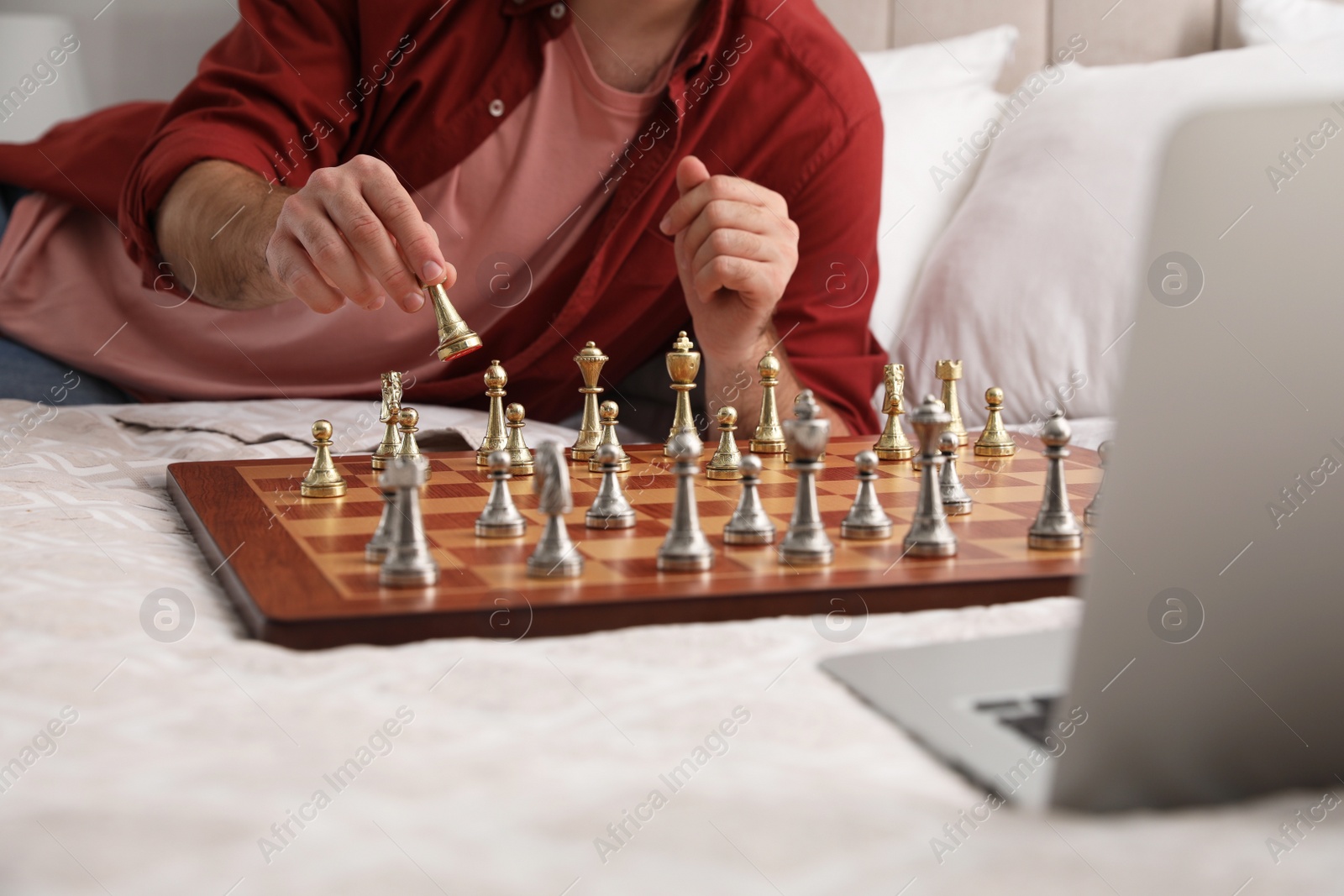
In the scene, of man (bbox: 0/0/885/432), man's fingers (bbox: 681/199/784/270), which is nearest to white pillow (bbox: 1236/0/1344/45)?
man (bbox: 0/0/885/432)

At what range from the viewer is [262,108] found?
6.23 feet

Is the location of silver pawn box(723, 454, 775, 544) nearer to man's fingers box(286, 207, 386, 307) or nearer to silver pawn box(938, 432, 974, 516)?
silver pawn box(938, 432, 974, 516)

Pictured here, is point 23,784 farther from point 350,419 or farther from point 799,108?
point 799,108

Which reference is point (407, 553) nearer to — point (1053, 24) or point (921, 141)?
point (921, 141)

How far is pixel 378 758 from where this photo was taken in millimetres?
559

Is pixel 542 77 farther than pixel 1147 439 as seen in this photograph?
Yes

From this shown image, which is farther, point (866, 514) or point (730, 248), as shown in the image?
point (730, 248)

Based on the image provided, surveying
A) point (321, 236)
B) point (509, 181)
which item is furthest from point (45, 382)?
point (321, 236)

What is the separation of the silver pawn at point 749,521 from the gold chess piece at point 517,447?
1.25 ft

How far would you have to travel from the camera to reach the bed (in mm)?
471

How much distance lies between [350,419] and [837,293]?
2.72 ft

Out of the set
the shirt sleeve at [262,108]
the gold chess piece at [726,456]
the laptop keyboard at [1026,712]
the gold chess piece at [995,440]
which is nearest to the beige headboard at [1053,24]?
the shirt sleeve at [262,108]

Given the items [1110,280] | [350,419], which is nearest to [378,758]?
[350,419]

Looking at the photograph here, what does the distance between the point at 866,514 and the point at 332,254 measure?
2.30ft
